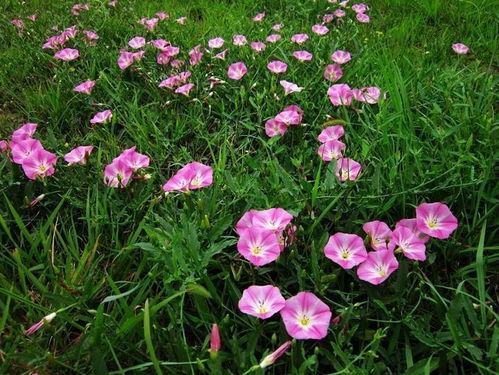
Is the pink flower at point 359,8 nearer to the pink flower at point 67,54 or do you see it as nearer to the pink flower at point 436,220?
the pink flower at point 67,54

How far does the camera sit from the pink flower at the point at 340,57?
2.54 metres

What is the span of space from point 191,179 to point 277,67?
3.48 feet

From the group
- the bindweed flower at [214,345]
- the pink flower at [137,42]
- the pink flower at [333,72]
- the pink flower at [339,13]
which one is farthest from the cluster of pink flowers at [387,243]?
the pink flower at [339,13]

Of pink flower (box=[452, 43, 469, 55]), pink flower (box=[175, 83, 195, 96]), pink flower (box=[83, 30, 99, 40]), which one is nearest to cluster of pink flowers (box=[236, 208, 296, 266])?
pink flower (box=[175, 83, 195, 96])

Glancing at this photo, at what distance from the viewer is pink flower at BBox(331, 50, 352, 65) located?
254cm

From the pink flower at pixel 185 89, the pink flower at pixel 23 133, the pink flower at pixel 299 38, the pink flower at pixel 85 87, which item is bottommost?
the pink flower at pixel 299 38

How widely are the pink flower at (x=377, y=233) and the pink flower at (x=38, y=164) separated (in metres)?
1.25

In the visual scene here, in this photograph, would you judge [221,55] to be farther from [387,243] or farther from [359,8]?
[387,243]

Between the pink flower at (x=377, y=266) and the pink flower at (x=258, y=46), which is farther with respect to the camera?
the pink flower at (x=258, y=46)

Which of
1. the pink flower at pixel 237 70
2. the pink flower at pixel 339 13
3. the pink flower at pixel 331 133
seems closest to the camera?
the pink flower at pixel 331 133

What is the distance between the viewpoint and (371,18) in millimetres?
3371

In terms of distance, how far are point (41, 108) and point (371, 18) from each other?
7.74ft

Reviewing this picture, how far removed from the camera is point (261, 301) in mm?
1343

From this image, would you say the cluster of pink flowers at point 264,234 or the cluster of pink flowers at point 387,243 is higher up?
the cluster of pink flowers at point 264,234
